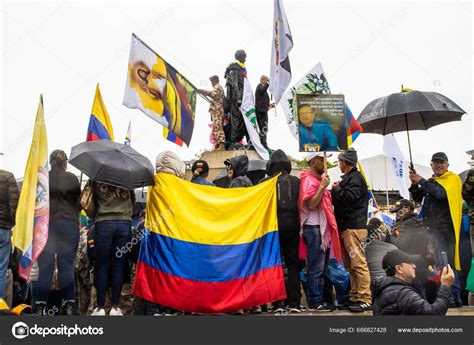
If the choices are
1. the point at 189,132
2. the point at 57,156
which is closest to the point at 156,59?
the point at 189,132

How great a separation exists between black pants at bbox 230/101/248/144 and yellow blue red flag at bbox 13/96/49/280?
20.6ft

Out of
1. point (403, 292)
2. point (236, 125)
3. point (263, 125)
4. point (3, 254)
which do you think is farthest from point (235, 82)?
point (403, 292)

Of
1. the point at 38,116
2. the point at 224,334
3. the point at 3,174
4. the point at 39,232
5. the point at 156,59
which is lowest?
the point at 224,334

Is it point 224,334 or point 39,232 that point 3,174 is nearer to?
point 39,232

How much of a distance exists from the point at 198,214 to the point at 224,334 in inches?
111

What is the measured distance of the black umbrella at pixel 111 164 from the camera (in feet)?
25.5

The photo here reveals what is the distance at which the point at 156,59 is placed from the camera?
1134 cm

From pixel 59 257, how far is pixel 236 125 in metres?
6.46

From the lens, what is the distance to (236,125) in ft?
45.4

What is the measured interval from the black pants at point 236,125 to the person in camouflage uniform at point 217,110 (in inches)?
8.0

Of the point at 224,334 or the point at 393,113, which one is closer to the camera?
the point at 224,334

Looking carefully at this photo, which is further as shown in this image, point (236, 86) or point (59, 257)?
point (236, 86)

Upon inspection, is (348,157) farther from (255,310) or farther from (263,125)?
(263,125)

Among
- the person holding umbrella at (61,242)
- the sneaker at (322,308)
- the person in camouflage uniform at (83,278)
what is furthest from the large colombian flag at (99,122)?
the sneaker at (322,308)
